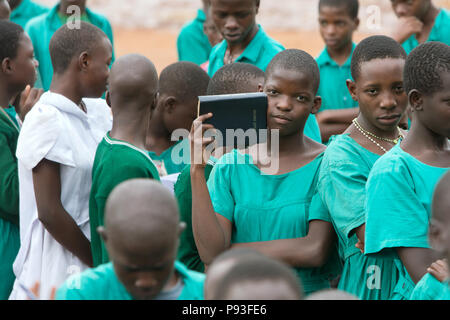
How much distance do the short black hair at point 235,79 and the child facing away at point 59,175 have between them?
641 millimetres

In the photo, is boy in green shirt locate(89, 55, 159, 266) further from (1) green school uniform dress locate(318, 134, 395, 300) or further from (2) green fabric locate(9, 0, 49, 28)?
(2) green fabric locate(9, 0, 49, 28)

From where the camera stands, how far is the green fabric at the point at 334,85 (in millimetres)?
6191

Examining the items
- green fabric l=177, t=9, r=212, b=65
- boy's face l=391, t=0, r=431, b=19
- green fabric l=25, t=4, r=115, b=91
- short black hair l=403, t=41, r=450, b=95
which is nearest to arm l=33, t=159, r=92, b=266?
short black hair l=403, t=41, r=450, b=95

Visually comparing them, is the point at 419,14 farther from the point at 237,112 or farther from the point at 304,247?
the point at 304,247

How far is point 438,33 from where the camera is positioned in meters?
6.40

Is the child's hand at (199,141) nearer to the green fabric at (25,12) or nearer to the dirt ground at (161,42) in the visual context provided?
the green fabric at (25,12)

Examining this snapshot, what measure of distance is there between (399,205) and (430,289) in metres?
0.41

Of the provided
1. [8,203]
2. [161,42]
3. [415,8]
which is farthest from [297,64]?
[161,42]

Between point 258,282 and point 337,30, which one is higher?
point 337,30

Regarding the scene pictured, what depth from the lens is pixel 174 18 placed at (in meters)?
23.1

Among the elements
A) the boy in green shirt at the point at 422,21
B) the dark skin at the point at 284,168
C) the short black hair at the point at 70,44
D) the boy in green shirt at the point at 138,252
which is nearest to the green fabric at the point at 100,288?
the boy in green shirt at the point at 138,252
